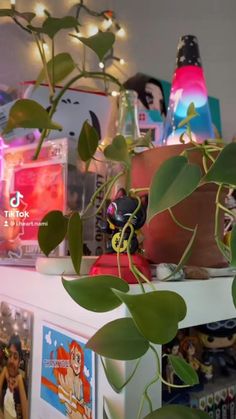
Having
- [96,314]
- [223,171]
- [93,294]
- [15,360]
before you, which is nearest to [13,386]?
[15,360]

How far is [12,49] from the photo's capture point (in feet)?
3.31

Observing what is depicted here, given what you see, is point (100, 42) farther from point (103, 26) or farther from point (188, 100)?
point (103, 26)

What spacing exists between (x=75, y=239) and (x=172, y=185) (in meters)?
0.14

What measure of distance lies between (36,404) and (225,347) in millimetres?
373

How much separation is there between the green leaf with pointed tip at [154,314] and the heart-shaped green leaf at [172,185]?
0.07 m

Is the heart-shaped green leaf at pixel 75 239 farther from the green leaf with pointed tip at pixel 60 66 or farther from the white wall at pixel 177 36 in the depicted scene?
the white wall at pixel 177 36

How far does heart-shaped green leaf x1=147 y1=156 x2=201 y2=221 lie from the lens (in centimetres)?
31

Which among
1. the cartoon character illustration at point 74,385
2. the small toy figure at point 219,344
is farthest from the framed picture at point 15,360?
the small toy figure at point 219,344

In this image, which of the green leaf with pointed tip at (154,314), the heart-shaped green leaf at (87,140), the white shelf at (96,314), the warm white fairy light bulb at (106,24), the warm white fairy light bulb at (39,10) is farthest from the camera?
the warm white fairy light bulb at (106,24)

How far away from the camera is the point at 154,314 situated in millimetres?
274

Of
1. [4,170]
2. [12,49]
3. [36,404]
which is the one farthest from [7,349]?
[12,49]

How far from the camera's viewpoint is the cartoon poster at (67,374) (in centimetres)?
44

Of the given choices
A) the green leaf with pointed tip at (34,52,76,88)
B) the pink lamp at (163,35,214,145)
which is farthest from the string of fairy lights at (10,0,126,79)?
the green leaf with pointed tip at (34,52,76,88)

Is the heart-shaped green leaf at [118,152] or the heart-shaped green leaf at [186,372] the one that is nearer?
the heart-shaped green leaf at [186,372]
